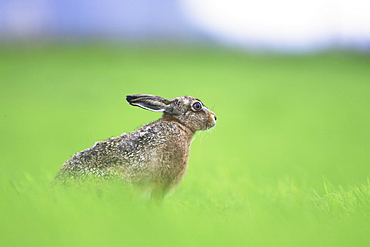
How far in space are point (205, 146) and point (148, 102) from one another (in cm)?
253

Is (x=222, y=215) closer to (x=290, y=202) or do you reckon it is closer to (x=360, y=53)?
(x=290, y=202)

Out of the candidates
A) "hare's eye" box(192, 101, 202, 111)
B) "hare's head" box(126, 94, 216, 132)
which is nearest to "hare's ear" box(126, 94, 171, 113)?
"hare's head" box(126, 94, 216, 132)

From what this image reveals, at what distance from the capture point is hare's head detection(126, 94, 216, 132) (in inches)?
170

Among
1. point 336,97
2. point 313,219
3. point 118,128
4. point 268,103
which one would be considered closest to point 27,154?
point 118,128

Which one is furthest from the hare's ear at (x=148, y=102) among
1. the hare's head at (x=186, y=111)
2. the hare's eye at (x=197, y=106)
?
the hare's eye at (x=197, y=106)

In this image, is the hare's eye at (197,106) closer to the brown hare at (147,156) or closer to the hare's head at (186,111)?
the hare's head at (186,111)

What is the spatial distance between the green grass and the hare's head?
178mm

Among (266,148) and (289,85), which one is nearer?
(266,148)

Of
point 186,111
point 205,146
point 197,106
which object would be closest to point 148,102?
point 186,111

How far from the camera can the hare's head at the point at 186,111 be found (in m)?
4.33

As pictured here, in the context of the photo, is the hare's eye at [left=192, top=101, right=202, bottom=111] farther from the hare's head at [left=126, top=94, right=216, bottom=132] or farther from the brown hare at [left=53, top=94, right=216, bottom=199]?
the brown hare at [left=53, top=94, right=216, bottom=199]

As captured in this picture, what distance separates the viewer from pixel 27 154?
5.35 m

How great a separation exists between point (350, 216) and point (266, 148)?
298 centimetres

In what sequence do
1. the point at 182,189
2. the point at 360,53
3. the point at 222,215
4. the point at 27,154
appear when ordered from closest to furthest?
1. the point at 222,215
2. the point at 182,189
3. the point at 27,154
4. the point at 360,53
